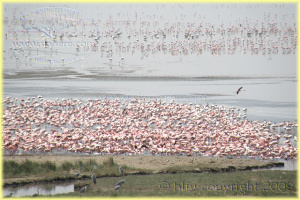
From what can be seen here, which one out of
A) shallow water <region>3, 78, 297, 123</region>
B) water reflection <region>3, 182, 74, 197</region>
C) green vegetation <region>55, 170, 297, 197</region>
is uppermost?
shallow water <region>3, 78, 297, 123</region>

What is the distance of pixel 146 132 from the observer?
18.9m

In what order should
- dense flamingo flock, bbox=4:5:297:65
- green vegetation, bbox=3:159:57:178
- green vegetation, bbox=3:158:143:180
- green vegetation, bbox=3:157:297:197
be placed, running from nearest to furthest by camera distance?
green vegetation, bbox=3:157:297:197 → green vegetation, bbox=3:158:143:180 → green vegetation, bbox=3:159:57:178 → dense flamingo flock, bbox=4:5:297:65

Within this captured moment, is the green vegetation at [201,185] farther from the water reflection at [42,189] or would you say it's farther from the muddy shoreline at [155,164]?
the muddy shoreline at [155,164]

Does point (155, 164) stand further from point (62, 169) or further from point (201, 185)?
point (201, 185)

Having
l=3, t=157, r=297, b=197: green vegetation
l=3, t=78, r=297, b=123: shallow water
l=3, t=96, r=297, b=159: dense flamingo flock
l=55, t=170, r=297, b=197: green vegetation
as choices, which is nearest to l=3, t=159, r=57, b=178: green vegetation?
l=3, t=157, r=297, b=197: green vegetation

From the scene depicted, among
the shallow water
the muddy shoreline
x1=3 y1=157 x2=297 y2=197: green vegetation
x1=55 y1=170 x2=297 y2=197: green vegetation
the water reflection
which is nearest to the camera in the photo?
x1=55 y1=170 x2=297 y2=197: green vegetation

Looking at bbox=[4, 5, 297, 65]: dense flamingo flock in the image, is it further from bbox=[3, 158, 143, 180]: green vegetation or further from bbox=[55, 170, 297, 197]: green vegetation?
bbox=[55, 170, 297, 197]: green vegetation

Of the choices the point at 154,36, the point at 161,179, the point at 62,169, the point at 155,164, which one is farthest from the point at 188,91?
the point at 161,179

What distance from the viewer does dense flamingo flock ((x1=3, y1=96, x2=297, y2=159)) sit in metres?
17.6

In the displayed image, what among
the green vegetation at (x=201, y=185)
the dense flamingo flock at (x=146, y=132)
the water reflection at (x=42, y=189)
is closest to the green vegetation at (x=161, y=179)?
the green vegetation at (x=201, y=185)

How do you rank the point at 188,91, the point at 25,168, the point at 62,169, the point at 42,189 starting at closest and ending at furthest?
the point at 42,189 → the point at 25,168 → the point at 62,169 → the point at 188,91

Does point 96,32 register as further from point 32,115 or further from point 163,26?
point 32,115

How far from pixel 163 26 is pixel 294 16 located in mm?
15552

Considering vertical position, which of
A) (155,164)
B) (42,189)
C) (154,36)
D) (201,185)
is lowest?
(42,189)
